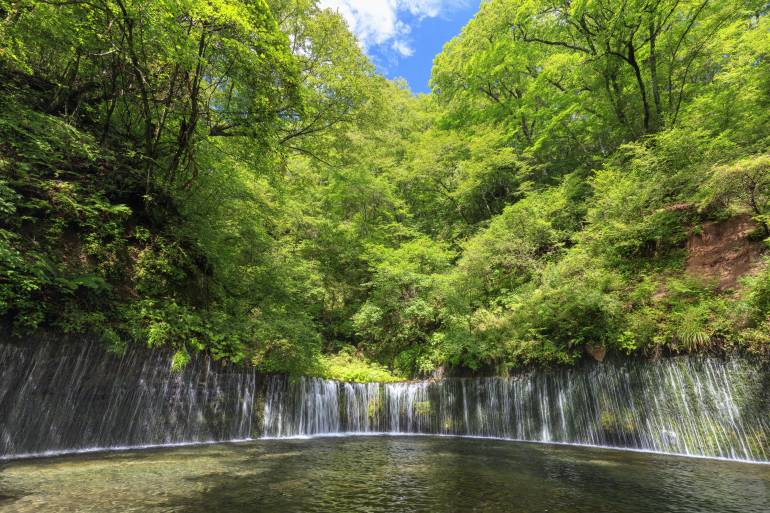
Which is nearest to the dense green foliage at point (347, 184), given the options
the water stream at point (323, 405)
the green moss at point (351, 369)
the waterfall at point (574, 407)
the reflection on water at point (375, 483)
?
the green moss at point (351, 369)

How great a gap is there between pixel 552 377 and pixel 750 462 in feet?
12.3

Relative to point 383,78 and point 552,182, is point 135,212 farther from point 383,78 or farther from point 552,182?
point 552,182

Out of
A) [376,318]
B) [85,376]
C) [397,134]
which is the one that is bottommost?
[85,376]

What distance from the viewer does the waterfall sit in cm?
659

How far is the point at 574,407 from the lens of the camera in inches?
345

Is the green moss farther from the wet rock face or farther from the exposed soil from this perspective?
the exposed soil

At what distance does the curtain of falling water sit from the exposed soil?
11.7 meters

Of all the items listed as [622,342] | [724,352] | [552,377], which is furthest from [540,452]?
[724,352]

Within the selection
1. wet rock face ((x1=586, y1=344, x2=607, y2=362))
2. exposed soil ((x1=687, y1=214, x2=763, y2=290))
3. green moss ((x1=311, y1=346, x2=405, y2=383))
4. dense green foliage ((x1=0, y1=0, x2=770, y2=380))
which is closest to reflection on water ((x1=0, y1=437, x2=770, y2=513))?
wet rock face ((x1=586, y1=344, x2=607, y2=362))

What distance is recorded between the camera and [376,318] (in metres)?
14.4

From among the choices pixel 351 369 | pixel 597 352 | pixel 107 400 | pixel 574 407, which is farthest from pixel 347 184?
pixel 574 407

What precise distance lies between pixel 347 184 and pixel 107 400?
1352cm

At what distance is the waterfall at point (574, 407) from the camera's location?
659 centimetres

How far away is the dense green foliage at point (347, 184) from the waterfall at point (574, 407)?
0.58 metres
